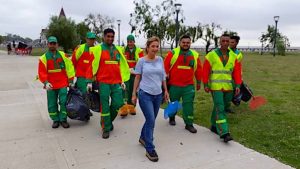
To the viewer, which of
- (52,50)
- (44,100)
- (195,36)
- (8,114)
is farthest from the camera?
(195,36)

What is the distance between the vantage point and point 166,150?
16.3 feet

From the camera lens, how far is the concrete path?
4.46m

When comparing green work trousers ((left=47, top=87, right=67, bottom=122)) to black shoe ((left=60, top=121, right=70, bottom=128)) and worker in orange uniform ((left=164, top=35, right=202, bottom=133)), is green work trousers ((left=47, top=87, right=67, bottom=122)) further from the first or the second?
worker in orange uniform ((left=164, top=35, right=202, bottom=133))

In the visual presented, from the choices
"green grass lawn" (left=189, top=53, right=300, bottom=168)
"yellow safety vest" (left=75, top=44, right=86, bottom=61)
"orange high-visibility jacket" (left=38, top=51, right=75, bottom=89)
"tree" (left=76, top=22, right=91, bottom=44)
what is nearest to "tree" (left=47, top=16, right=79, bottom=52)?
"tree" (left=76, top=22, right=91, bottom=44)

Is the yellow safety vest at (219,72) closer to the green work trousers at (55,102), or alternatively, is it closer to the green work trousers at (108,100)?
the green work trousers at (108,100)

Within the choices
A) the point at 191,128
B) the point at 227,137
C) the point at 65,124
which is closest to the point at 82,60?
the point at 65,124

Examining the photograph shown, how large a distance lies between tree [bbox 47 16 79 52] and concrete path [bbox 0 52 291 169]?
113 ft

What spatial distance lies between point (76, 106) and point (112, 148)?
152 centimetres

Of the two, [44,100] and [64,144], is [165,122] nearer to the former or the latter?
[64,144]

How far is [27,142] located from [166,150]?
227cm

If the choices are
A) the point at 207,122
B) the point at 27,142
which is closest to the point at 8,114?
the point at 27,142

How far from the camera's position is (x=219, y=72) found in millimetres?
5461

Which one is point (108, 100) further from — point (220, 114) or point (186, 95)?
point (220, 114)

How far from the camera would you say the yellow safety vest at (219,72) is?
5.45 meters
